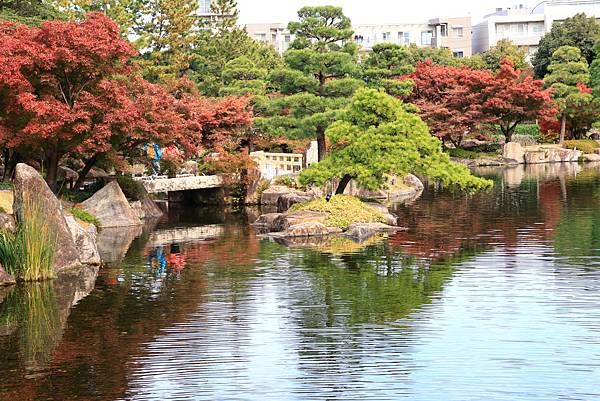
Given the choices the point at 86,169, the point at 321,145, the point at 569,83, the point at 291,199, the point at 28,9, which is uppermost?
the point at 28,9

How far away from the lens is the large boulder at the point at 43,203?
17094mm

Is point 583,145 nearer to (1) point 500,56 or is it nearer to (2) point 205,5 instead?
(1) point 500,56

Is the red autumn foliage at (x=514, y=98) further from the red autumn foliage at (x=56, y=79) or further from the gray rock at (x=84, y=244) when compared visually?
the gray rock at (x=84, y=244)

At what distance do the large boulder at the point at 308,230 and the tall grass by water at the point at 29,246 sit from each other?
6942mm

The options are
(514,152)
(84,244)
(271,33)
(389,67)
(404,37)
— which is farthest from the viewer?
(271,33)

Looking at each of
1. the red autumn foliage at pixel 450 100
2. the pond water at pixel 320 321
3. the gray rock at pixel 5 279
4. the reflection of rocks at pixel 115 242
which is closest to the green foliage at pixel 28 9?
the reflection of rocks at pixel 115 242

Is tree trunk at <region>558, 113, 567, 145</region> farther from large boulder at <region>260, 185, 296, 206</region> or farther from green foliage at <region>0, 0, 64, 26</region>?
green foliage at <region>0, 0, 64, 26</region>

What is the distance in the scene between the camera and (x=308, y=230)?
2291cm

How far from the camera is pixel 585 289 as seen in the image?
50.3 feet

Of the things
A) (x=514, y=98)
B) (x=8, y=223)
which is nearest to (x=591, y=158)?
(x=514, y=98)

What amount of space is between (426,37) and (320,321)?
77035 millimetres

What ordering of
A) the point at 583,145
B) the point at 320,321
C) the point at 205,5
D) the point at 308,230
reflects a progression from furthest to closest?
the point at 205,5, the point at 583,145, the point at 308,230, the point at 320,321

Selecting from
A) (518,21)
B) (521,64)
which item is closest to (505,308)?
(521,64)

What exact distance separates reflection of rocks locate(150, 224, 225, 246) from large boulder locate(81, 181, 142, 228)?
1.16 meters
